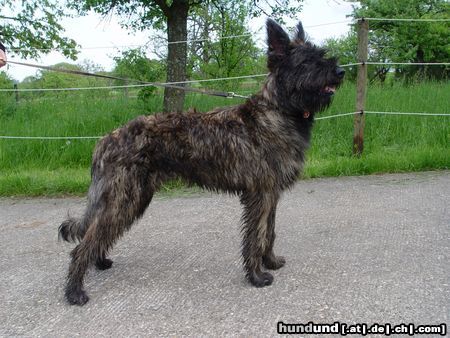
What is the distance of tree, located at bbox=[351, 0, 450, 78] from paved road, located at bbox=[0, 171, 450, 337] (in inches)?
857

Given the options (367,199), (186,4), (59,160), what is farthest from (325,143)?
(59,160)

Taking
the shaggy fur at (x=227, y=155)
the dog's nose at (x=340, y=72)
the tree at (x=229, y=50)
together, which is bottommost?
the shaggy fur at (x=227, y=155)

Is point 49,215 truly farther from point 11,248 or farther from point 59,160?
point 59,160

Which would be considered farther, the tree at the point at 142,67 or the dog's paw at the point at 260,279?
the tree at the point at 142,67

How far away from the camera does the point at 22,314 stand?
3.42m

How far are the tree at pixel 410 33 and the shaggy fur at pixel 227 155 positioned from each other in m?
23.5

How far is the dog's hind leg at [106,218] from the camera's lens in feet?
12.0

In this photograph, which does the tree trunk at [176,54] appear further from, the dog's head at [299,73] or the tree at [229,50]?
the dog's head at [299,73]

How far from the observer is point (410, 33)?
25703mm

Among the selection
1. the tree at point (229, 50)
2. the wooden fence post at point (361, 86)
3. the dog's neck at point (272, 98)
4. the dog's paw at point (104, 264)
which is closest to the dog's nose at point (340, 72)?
the dog's neck at point (272, 98)

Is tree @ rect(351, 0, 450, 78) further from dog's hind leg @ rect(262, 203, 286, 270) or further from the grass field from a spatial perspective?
dog's hind leg @ rect(262, 203, 286, 270)

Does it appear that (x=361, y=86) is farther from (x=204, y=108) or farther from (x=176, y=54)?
(x=176, y=54)

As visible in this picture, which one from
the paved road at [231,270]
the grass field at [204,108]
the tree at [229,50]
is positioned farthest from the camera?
the tree at [229,50]

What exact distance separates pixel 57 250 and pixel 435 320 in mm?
3460
